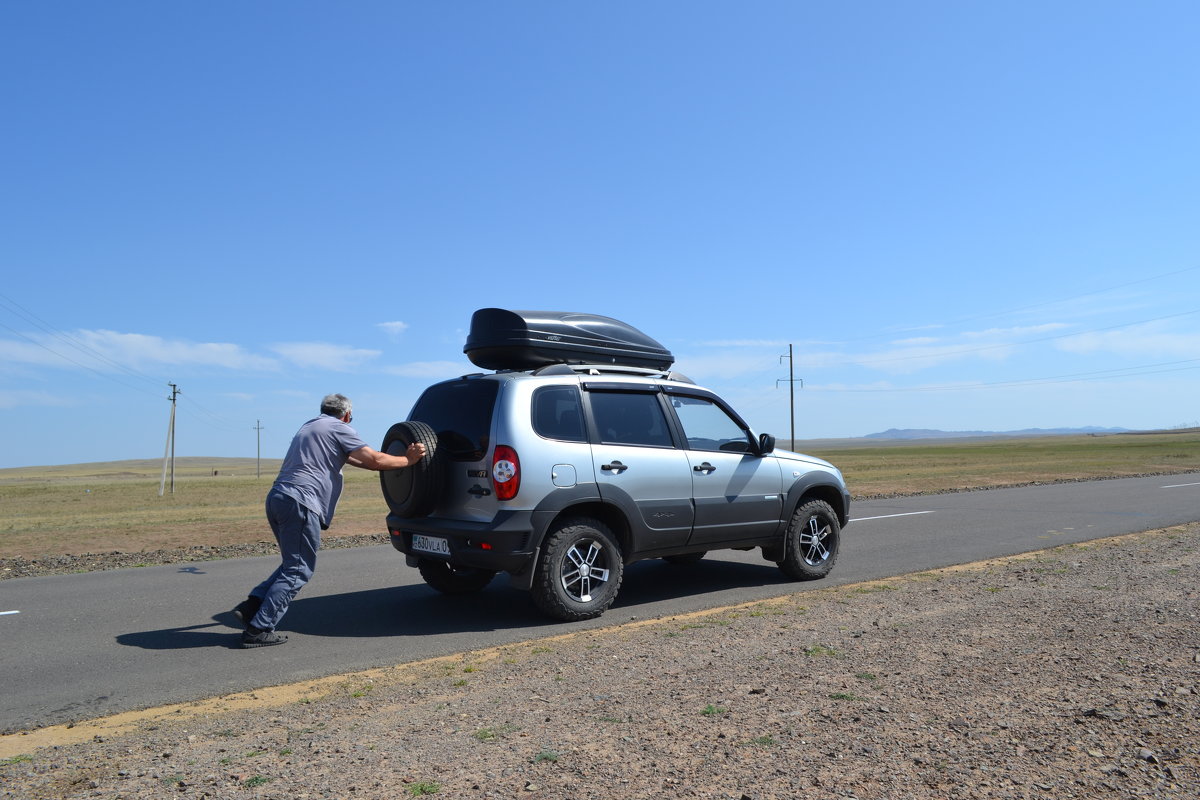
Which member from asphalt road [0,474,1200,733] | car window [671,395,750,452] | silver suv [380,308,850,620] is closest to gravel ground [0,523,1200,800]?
asphalt road [0,474,1200,733]

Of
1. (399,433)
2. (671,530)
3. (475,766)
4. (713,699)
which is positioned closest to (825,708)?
(713,699)

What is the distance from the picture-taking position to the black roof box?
7.39 metres

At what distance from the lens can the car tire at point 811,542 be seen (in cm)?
859

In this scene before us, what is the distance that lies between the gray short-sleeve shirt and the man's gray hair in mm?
102

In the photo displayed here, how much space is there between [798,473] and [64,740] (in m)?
6.44

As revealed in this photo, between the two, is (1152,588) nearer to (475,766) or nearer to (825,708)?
(825,708)

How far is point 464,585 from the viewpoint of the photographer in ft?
27.3

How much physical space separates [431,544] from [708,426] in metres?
2.80

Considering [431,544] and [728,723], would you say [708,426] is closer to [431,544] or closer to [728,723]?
A: [431,544]

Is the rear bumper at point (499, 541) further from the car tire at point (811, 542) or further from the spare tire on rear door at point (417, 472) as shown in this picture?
the car tire at point (811, 542)

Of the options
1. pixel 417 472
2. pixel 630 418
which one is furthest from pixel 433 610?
pixel 630 418

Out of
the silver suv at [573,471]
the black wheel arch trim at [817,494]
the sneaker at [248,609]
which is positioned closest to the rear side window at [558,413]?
the silver suv at [573,471]

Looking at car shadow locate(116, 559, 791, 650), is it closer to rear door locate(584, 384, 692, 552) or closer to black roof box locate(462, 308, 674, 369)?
rear door locate(584, 384, 692, 552)

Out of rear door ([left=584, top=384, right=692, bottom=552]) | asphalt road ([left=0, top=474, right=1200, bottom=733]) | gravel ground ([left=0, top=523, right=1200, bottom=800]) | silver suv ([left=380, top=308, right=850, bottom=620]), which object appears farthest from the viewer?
rear door ([left=584, top=384, right=692, bottom=552])
